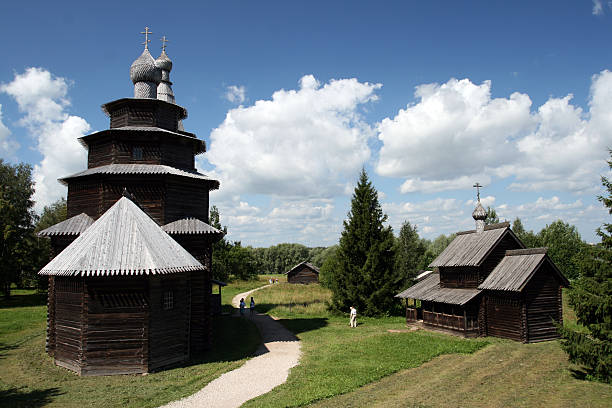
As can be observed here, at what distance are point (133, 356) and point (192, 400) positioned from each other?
Answer: 13.7ft

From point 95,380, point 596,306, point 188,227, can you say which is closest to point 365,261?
point 188,227

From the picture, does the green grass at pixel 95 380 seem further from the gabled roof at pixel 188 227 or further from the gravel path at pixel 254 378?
the gabled roof at pixel 188 227

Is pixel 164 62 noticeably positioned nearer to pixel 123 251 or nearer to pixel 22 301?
pixel 123 251

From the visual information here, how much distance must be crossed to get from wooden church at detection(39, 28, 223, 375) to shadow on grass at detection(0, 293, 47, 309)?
22015 mm

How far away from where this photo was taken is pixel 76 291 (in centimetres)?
1488

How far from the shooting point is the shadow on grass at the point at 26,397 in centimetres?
1141

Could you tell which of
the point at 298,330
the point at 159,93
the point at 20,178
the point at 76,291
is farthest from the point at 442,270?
the point at 20,178

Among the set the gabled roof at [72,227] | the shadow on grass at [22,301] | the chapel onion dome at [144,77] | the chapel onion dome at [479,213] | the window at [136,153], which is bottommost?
the shadow on grass at [22,301]

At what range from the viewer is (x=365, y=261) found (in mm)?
29969

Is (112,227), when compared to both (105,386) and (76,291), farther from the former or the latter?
(105,386)

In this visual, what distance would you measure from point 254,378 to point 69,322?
25.5 feet

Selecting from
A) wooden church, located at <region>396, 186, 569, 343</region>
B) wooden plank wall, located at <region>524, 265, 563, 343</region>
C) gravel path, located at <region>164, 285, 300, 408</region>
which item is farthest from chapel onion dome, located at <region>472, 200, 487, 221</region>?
gravel path, located at <region>164, 285, 300, 408</region>

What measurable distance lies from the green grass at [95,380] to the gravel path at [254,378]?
45 cm

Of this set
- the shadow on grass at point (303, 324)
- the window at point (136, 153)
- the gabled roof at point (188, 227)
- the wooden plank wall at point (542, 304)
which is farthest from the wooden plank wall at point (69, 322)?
the wooden plank wall at point (542, 304)
